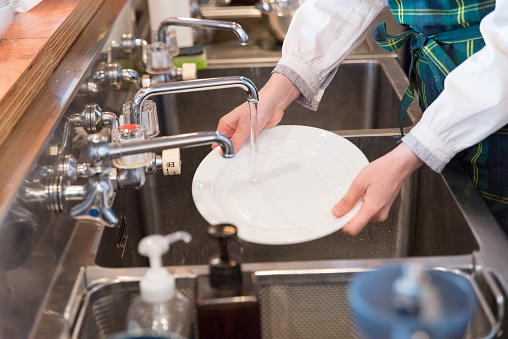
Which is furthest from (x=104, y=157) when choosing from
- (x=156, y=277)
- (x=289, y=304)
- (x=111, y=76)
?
(x=111, y=76)

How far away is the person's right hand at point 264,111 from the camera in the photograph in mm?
1197

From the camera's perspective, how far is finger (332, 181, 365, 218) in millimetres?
993

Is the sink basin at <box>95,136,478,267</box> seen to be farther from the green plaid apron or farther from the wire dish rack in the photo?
the wire dish rack

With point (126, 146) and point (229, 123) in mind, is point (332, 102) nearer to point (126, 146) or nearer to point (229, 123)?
point (229, 123)

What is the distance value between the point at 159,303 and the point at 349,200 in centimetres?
42

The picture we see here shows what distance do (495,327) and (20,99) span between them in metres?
0.73

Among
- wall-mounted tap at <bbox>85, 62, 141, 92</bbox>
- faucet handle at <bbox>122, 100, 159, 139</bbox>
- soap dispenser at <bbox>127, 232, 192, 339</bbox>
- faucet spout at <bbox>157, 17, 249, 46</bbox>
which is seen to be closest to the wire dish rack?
soap dispenser at <bbox>127, 232, 192, 339</bbox>

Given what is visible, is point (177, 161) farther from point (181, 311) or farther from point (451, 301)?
point (451, 301)

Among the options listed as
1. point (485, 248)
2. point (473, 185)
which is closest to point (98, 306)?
point (485, 248)

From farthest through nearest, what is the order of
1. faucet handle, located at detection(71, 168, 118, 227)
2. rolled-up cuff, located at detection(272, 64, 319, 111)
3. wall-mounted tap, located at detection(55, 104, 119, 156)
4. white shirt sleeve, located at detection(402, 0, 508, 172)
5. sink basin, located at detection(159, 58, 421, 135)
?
sink basin, located at detection(159, 58, 421, 135)
rolled-up cuff, located at detection(272, 64, 319, 111)
wall-mounted tap, located at detection(55, 104, 119, 156)
white shirt sleeve, located at detection(402, 0, 508, 172)
faucet handle, located at detection(71, 168, 118, 227)

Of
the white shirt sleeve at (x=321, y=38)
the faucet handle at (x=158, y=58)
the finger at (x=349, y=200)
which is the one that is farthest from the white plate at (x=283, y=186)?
the faucet handle at (x=158, y=58)

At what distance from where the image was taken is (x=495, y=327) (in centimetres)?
72

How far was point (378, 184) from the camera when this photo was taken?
0.99m

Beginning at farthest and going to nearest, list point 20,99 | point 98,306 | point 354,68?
point 354,68 < point 20,99 < point 98,306
